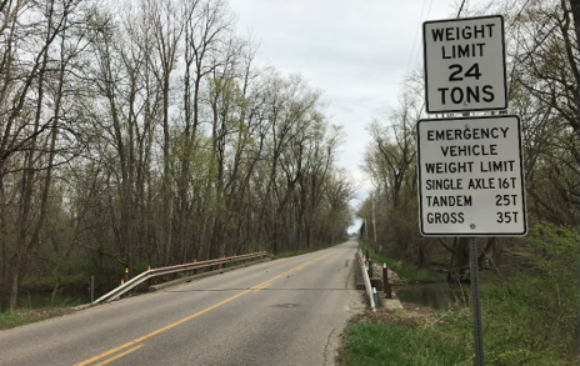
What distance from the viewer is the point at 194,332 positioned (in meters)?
8.07

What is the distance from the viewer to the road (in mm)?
6410

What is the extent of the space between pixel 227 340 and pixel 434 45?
6370 mm

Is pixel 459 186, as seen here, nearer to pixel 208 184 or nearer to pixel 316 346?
pixel 316 346

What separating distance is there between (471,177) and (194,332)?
6856mm

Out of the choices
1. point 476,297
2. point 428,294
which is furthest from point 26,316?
point 428,294

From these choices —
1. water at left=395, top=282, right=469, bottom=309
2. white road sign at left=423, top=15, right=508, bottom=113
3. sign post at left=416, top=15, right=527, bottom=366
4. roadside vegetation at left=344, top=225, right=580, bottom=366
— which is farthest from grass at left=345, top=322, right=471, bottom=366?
water at left=395, top=282, right=469, bottom=309

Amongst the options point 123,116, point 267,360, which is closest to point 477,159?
point 267,360

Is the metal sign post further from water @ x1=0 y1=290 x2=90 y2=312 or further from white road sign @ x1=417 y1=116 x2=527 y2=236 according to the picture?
water @ x1=0 y1=290 x2=90 y2=312

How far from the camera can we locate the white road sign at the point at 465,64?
2.76 m

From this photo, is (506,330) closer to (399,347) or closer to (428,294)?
(399,347)

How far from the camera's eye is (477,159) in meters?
2.71

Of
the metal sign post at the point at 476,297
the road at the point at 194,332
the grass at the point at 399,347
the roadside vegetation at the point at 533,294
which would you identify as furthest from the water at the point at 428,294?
the metal sign post at the point at 476,297

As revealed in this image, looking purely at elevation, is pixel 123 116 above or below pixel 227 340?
above

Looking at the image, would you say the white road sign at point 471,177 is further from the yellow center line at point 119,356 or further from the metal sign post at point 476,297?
the yellow center line at point 119,356
